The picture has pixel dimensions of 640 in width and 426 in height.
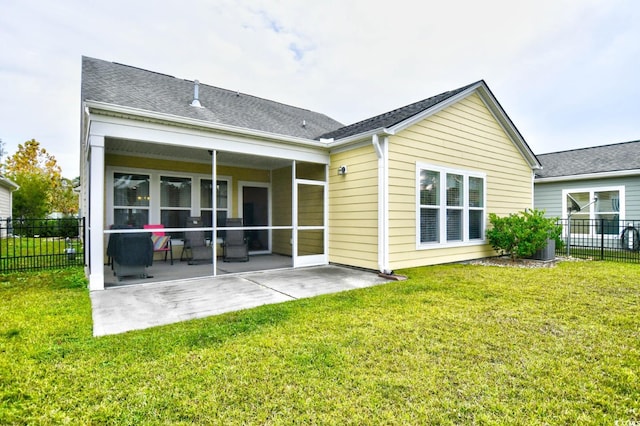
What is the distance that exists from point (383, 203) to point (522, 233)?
3800 mm

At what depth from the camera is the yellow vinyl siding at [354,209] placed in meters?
6.32

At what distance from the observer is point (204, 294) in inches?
183

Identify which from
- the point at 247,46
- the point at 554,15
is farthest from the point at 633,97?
the point at 247,46

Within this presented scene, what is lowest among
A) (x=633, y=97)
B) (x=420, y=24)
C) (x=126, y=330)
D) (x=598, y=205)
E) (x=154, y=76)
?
(x=126, y=330)

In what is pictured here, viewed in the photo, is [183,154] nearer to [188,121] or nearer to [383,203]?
[188,121]

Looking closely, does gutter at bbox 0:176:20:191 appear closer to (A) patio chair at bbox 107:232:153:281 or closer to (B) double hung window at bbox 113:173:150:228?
(B) double hung window at bbox 113:173:150:228

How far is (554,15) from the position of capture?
9.16 m

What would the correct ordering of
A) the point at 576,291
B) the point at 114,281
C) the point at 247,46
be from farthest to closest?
the point at 247,46 < the point at 114,281 < the point at 576,291

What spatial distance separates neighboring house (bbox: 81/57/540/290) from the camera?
19.0 ft

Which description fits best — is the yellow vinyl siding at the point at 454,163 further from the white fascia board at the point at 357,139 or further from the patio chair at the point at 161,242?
the patio chair at the point at 161,242

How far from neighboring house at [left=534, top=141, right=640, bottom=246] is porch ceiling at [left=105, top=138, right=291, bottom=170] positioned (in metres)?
9.30

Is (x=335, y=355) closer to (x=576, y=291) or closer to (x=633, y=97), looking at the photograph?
(x=576, y=291)

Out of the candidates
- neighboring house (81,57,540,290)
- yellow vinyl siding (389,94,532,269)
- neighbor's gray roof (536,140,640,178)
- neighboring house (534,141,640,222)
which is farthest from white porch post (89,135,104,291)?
neighbor's gray roof (536,140,640,178)

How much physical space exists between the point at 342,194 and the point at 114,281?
4641 mm
